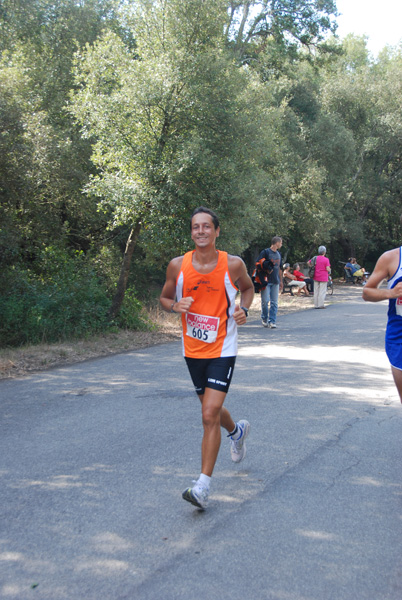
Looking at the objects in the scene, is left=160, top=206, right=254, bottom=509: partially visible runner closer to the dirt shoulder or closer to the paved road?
the paved road

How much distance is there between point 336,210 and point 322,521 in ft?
99.2

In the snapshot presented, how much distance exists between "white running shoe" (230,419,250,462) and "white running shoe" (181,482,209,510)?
0.99m

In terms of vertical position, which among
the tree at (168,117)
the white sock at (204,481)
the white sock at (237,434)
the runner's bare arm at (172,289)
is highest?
the tree at (168,117)

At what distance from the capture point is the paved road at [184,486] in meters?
3.16

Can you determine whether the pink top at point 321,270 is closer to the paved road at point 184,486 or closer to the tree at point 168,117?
the tree at point 168,117

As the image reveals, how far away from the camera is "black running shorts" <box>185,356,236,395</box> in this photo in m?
4.25

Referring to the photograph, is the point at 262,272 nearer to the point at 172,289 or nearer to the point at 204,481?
the point at 172,289

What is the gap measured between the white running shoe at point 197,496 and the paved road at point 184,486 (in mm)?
115

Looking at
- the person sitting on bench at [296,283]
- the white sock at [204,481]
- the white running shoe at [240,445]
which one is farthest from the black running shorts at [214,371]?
the person sitting on bench at [296,283]

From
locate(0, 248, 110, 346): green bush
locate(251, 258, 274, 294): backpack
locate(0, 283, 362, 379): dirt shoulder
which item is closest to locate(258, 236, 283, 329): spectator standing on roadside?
locate(251, 258, 274, 294): backpack

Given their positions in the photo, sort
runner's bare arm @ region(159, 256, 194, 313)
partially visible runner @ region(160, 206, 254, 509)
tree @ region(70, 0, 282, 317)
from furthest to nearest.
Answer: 1. tree @ region(70, 0, 282, 317)
2. runner's bare arm @ region(159, 256, 194, 313)
3. partially visible runner @ region(160, 206, 254, 509)

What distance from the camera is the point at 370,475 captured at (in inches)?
186

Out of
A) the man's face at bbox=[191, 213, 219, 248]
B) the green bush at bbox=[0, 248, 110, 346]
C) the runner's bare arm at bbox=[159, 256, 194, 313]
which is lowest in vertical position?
the green bush at bbox=[0, 248, 110, 346]

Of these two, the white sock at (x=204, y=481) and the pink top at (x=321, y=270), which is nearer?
the white sock at (x=204, y=481)
